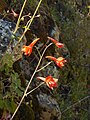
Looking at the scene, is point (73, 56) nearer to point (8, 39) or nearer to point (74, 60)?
point (74, 60)

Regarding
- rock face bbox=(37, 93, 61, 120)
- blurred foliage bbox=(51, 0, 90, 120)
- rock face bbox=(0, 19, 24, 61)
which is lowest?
blurred foliage bbox=(51, 0, 90, 120)

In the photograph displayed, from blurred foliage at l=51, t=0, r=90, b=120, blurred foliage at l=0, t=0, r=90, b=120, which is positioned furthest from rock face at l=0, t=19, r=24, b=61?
blurred foliage at l=51, t=0, r=90, b=120

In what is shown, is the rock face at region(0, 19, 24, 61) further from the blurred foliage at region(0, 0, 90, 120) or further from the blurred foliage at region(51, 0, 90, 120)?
the blurred foliage at region(51, 0, 90, 120)

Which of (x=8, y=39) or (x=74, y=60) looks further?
(x=74, y=60)

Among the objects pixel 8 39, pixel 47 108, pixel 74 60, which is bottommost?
pixel 74 60

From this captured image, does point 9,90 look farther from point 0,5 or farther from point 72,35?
point 72,35

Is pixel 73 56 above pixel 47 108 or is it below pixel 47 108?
below

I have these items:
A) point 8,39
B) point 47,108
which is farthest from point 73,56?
point 8,39

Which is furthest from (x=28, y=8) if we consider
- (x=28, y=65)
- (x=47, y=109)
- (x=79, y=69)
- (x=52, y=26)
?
(x=79, y=69)

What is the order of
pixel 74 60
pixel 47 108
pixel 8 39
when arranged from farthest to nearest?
pixel 74 60
pixel 47 108
pixel 8 39

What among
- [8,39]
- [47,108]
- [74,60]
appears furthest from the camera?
[74,60]

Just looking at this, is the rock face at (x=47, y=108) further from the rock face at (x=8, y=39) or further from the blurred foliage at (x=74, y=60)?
the blurred foliage at (x=74, y=60)
